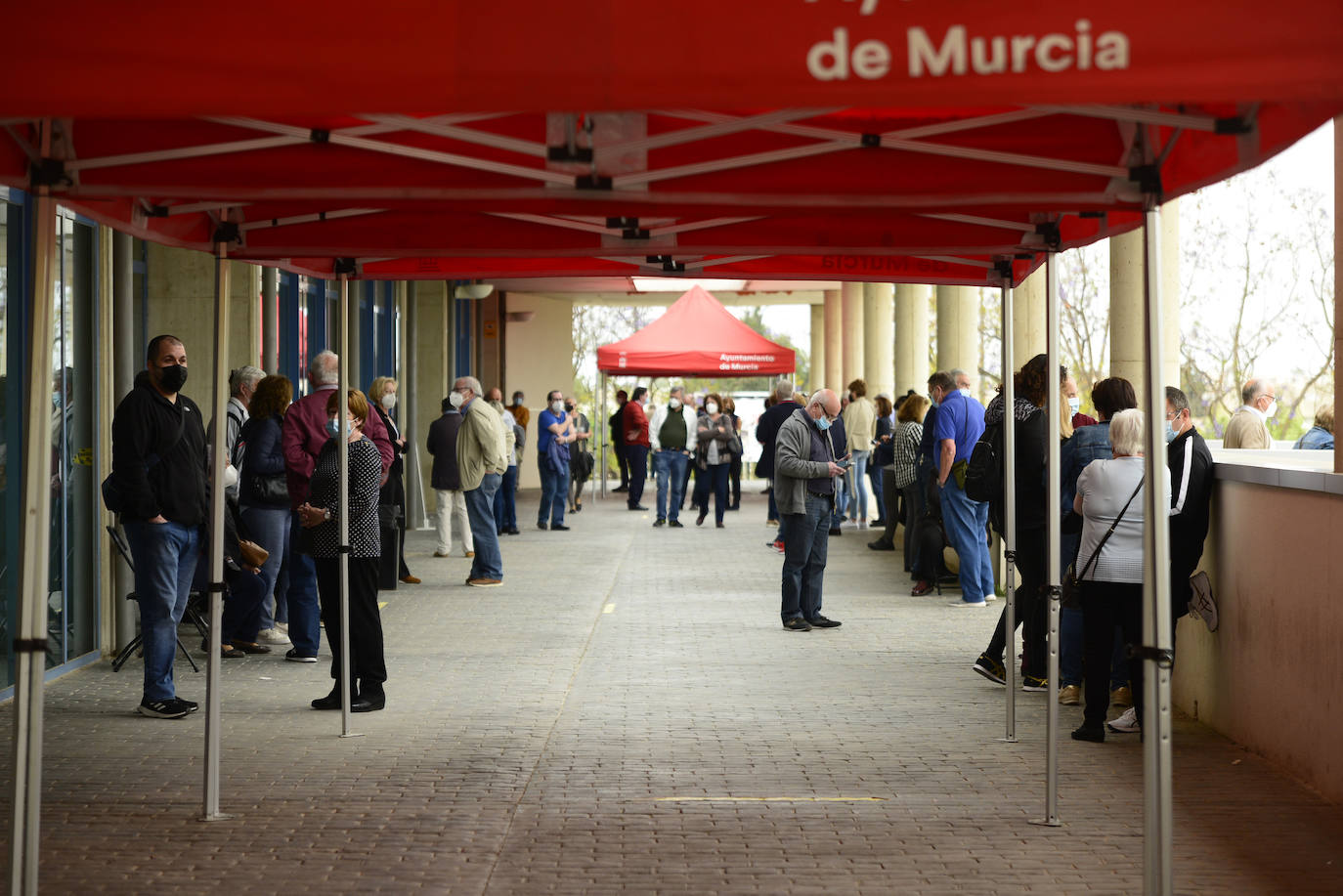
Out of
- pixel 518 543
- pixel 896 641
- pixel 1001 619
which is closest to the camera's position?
pixel 1001 619

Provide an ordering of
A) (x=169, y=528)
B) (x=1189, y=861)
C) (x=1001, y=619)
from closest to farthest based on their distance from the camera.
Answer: (x=1189, y=861)
(x=169, y=528)
(x=1001, y=619)

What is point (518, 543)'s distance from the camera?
18703mm

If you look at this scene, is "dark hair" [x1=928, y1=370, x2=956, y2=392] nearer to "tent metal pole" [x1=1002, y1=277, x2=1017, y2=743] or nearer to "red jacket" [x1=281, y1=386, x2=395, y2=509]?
"red jacket" [x1=281, y1=386, x2=395, y2=509]

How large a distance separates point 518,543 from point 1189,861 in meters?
13.7

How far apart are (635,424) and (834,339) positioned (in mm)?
9583

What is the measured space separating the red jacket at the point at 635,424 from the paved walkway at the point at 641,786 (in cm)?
1374

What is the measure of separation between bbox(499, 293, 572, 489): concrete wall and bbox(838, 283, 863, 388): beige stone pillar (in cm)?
642

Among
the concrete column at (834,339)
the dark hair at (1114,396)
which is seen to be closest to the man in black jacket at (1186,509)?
the dark hair at (1114,396)

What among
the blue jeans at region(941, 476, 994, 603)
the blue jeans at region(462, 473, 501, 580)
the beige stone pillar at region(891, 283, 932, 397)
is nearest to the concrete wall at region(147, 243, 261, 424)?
the blue jeans at region(462, 473, 501, 580)

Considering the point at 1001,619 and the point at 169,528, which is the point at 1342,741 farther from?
the point at 169,528

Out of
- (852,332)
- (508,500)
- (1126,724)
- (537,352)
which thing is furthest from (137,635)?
(537,352)

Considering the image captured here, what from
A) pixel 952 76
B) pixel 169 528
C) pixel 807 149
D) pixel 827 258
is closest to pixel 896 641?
pixel 827 258

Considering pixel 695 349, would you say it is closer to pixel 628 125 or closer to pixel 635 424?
pixel 635 424

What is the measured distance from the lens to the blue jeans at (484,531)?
1402 cm
